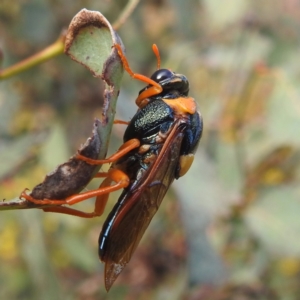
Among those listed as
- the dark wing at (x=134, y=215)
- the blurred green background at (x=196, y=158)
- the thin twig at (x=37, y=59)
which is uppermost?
the blurred green background at (x=196, y=158)

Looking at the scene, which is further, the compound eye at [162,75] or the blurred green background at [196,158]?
the blurred green background at [196,158]

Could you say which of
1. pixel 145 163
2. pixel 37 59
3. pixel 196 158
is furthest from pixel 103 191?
pixel 196 158

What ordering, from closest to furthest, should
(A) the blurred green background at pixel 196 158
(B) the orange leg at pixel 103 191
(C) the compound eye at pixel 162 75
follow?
1. (B) the orange leg at pixel 103 191
2. (C) the compound eye at pixel 162 75
3. (A) the blurred green background at pixel 196 158

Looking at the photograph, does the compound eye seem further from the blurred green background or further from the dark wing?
the blurred green background

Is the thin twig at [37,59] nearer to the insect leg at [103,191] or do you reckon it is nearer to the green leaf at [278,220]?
the insect leg at [103,191]

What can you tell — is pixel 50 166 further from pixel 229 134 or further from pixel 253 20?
pixel 253 20

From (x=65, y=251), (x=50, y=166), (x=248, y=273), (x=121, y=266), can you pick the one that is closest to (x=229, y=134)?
(x=248, y=273)

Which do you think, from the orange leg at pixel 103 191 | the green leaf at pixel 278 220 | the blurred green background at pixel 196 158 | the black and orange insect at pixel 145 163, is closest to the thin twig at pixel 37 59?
the black and orange insect at pixel 145 163
